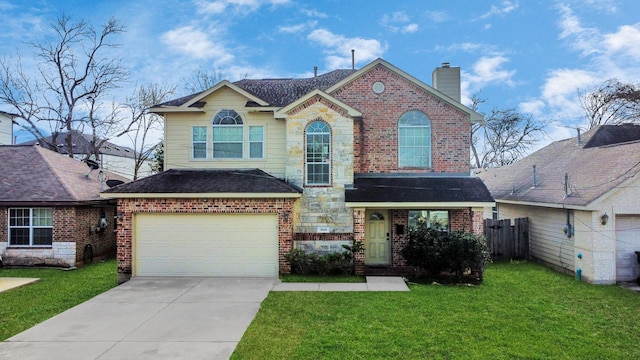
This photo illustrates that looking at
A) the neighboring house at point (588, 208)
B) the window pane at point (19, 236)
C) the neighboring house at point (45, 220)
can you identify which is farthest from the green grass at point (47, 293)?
the neighboring house at point (588, 208)

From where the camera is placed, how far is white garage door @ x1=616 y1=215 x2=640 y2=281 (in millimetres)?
11523

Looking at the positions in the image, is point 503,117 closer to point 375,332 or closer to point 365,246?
point 365,246

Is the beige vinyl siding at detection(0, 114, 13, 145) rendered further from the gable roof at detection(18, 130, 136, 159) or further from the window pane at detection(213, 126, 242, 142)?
the window pane at detection(213, 126, 242, 142)

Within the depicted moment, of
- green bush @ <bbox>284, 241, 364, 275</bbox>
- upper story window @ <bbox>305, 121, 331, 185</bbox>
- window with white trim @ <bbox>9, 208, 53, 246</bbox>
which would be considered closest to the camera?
green bush @ <bbox>284, 241, 364, 275</bbox>

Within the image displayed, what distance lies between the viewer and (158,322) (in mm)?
8133

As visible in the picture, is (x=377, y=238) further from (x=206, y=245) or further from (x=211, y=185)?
(x=211, y=185)

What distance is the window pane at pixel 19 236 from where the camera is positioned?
14695 millimetres

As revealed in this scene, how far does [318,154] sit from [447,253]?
5.05 m

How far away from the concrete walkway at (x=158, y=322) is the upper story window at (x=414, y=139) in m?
4.40

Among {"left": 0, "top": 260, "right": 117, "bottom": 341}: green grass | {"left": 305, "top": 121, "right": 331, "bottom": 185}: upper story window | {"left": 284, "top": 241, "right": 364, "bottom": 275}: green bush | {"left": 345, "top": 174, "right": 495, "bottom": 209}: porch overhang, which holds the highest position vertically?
{"left": 305, "top": 121, "right": 331, "bottom": 185}: upper story window

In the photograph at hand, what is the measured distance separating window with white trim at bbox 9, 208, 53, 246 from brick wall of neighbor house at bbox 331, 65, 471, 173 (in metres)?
11.4

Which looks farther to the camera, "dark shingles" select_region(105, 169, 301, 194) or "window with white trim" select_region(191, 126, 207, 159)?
"window with white trim" select_region(191, 126, 207, 159)

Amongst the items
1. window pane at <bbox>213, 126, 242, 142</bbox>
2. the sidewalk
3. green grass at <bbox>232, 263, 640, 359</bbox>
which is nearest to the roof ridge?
window pane at <bbox>213, 126, 242, 142</bbox>

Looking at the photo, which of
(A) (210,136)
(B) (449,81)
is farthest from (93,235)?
(B) (449,81)
